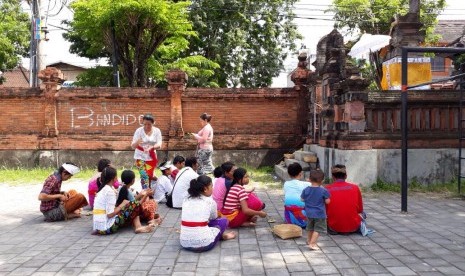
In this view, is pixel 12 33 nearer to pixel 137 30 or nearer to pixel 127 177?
pixel 137 30

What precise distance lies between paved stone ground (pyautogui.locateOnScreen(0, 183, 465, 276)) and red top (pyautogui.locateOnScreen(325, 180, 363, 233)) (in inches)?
7.3

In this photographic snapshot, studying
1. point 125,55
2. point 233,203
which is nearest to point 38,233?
point 233,203

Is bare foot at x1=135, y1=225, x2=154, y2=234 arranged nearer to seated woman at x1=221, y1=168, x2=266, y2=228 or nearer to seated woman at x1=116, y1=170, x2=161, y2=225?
seated woman at x1=116, y1=170, x2=161, y2=225

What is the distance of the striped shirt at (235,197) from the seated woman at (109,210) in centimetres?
128

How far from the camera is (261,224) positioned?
21.7ft

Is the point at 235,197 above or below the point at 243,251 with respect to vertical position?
above

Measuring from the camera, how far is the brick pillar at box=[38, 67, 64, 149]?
1340 centimetres

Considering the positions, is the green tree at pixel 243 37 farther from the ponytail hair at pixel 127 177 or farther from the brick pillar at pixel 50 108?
the ponytail hair at pixel 127 177

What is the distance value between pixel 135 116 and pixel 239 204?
844cm

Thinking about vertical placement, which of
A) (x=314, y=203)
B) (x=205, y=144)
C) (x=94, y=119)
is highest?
(x=94, y=119)

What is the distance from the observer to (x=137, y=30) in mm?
16609

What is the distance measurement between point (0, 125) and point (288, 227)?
38.5 ft

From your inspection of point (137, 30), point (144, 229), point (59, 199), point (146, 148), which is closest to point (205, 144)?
point (146, 148)

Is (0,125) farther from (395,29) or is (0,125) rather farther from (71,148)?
(395,29)
